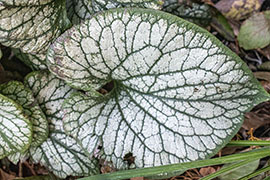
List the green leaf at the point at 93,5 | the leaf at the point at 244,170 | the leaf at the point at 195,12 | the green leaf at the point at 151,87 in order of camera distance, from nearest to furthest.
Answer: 1. the green leaf at the point at 151,87
2. the green leaf at the point at 93,5
3. the leaf at the point at 244,170
4. the leaf at the point at 195,12

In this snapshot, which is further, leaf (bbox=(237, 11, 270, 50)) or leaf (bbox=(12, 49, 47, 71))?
leaf (bbox=(237, 11, 270, 50))

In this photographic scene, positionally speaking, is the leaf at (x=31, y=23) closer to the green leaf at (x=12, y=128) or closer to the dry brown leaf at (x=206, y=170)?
the green leaf at (x=12, y=128)

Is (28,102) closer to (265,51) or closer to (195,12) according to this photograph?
(195,12)

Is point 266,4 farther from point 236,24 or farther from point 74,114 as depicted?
point 74,114

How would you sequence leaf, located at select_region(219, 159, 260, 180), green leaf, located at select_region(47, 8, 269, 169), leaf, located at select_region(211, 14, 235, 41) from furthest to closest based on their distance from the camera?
leaf, located at select_region(211, 14, 235, 41) → leaf, located at select_region(219, 159, 260, 180) → green leaf, located at select_region(47, 8, 269, 169)

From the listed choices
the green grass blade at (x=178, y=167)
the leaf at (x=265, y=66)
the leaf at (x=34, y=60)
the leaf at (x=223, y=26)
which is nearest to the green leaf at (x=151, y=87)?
the green grass blade at (x=178, y=167)

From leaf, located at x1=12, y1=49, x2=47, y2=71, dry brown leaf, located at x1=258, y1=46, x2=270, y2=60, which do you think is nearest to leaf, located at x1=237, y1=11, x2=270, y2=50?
dry brown leaf, located at x1=258, y1=46, x2=270, y2=60

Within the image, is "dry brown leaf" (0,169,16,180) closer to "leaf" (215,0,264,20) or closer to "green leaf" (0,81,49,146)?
"green leaf" (0,81,49,146)
